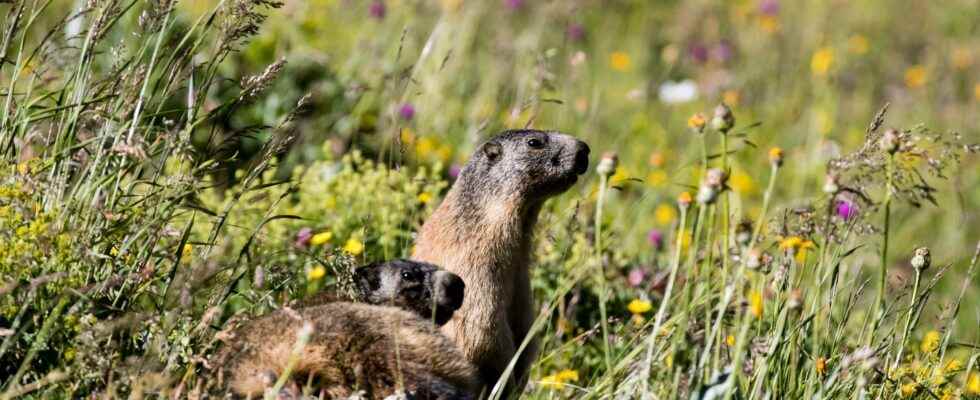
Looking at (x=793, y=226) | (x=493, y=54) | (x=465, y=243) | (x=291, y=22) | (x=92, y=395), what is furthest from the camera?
(x=493, y=54)

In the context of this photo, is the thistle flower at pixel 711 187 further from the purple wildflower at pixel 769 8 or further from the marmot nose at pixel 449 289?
the purple wildflower at pixel 769 8

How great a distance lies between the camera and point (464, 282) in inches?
190

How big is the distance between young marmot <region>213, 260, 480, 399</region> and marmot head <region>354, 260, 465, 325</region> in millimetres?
573

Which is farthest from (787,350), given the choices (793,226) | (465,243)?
(465,243)

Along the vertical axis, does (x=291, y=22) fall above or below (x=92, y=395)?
above

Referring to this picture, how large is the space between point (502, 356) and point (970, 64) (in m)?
8.47

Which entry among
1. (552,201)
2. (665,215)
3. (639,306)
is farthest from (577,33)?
(639,306)

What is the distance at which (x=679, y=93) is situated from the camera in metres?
10.1

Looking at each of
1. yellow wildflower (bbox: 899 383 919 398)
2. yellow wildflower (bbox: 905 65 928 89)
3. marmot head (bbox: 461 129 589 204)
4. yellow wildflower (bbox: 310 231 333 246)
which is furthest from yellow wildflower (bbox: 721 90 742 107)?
→ yellow wildflower (bbox: 899 383 919 398)

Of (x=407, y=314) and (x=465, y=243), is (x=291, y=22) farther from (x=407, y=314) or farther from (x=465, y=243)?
(x=407, y=314)

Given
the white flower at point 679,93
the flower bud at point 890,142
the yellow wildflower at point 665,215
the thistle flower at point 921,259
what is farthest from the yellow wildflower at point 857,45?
the flower bud at point 890,142

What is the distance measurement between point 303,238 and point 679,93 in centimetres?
535

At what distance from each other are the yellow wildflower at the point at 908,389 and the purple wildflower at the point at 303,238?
2.42 m

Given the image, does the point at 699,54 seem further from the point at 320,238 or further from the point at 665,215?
the point at 320,238
